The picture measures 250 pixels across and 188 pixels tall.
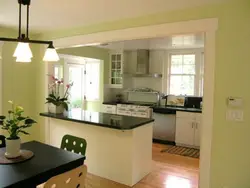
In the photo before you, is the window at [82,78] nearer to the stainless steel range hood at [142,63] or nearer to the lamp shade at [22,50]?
the stainless steel range hood at [142,63]

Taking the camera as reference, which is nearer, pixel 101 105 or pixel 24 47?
pixel 24 47

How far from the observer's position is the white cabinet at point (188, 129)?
4793 millimetres

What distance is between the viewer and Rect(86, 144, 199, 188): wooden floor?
3121 mm

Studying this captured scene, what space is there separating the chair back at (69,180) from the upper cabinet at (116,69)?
14.7 ft

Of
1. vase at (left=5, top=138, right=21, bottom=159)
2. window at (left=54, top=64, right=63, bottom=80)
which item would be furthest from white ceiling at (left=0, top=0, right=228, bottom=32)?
window at (left=54, top=64, right=63, bottom=80)

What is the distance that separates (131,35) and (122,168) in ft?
6.17

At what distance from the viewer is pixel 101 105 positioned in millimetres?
6215

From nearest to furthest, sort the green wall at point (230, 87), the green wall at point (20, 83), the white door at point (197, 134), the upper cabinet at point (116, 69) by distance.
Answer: the green wall at point (230, 87), the green wall at point (20, 83), the white door at point (197, 134), the upper cabinet at point (116, 69)

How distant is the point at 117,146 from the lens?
318 centimetres

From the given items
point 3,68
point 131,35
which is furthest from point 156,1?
point 3,68

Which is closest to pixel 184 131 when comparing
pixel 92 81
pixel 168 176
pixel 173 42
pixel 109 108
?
pixel 168 176

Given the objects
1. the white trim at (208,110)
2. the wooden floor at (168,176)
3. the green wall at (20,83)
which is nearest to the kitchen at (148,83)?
the wooden floor at (168,176)

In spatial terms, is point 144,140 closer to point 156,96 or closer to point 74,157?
point 74,157

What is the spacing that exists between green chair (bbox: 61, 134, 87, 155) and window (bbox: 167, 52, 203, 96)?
3.78 m
